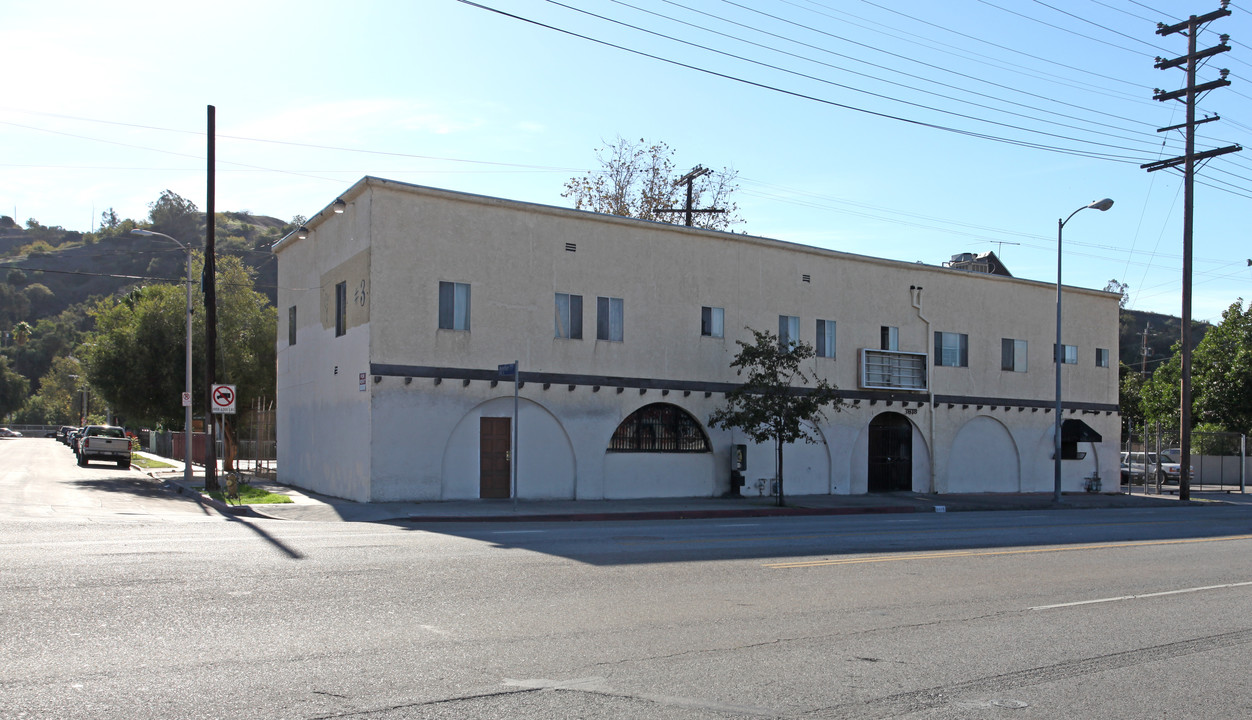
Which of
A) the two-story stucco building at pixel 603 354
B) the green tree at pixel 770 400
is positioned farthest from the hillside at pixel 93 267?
the green tree at pixel 770 400

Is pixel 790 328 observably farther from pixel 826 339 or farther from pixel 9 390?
pixel 9 390

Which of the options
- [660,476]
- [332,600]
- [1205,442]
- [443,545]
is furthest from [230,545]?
[1205,442]

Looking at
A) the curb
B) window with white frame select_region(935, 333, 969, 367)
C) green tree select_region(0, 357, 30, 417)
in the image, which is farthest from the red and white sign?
green tree select_region(0, 357, 30, 417)

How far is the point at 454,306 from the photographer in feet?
78.4

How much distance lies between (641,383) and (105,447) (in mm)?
28263

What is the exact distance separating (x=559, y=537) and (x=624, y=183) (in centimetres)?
3362

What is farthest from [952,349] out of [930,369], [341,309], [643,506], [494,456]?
[341,309]

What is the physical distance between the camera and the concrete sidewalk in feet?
66.3

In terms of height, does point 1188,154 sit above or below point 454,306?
above

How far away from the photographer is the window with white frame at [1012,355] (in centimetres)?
3488

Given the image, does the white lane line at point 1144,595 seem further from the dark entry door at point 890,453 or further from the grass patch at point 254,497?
the dark entry door at point 890,453

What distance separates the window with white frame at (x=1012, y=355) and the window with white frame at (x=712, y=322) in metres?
12.5

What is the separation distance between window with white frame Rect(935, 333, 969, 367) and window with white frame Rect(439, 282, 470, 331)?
56.0ft

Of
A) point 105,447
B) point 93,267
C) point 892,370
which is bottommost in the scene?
point 105,447
